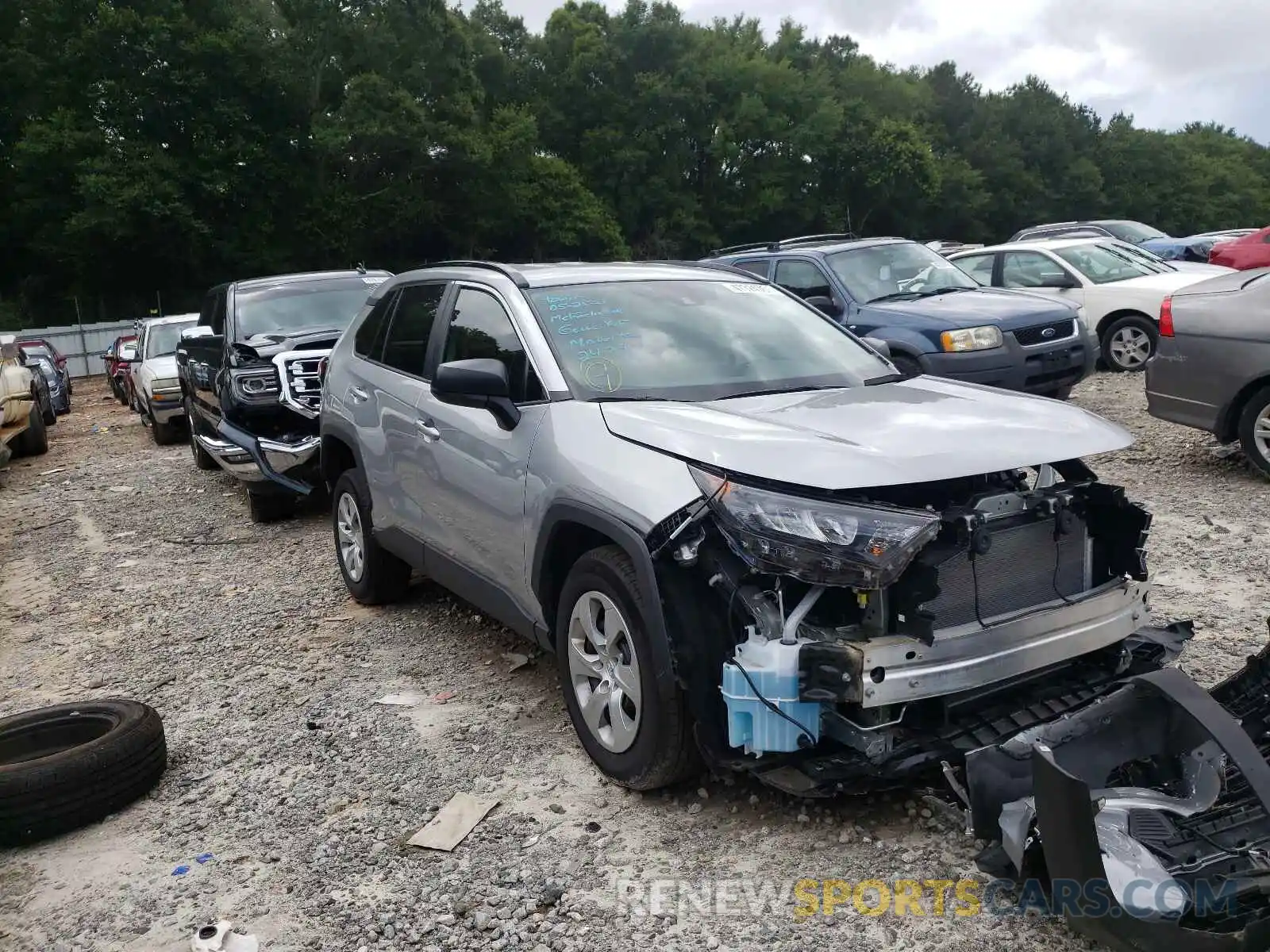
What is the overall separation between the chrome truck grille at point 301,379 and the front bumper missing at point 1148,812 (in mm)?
6779

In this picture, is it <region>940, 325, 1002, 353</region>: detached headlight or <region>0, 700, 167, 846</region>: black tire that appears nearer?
<region>0, 700, 167, 846</region>: black tire

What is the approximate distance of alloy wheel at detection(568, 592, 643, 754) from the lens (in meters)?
3.65

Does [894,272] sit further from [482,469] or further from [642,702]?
[642,702]

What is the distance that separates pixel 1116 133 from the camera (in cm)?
8131

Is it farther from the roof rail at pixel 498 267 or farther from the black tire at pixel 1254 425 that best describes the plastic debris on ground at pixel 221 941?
the black tire at pixel 1254 425

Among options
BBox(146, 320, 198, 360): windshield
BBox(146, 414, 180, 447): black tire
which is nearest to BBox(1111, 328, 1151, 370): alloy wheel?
BBox(146, 414, 180, 447): black tire

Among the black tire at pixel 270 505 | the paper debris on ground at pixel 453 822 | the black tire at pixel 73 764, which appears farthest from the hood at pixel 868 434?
the black tire at pixel 270 505

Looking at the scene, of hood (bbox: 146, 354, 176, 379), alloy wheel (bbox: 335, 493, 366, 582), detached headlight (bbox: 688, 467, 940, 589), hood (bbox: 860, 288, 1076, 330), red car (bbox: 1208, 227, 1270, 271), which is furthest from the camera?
red car (bbox: 1208, 227, 1270, 271)

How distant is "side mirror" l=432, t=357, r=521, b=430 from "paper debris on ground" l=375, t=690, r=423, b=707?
1.49 meters

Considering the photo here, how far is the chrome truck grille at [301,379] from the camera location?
8.59m

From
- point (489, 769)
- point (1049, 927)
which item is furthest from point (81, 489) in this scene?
point (1049, 927)

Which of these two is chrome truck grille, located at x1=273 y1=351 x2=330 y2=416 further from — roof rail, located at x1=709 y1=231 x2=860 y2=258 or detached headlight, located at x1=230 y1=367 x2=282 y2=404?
roof rail, located at x1=709 y1=231 x2=860 y2=258

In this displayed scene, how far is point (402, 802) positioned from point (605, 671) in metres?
0.95

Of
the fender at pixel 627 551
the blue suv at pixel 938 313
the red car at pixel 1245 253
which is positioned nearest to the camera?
the fender at pixel 627 551
